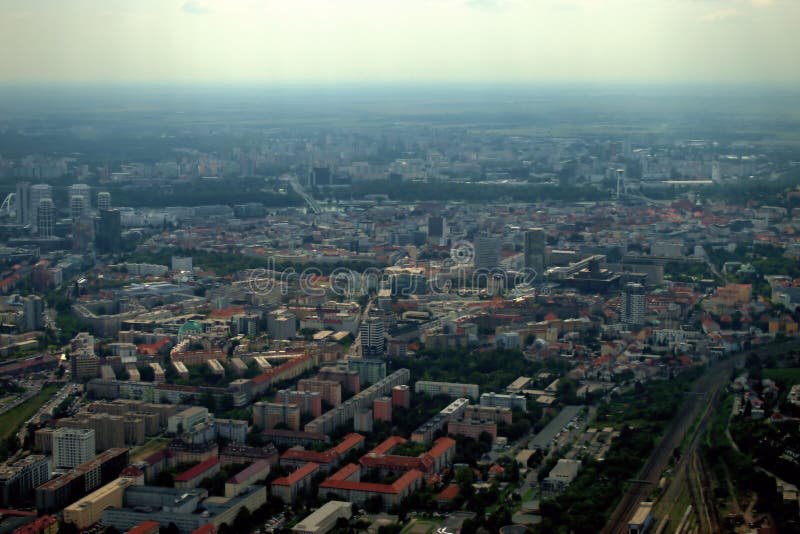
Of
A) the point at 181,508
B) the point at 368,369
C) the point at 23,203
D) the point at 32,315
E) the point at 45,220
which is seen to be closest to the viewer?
the point at 181,508

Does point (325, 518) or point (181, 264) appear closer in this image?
point (325, 518)

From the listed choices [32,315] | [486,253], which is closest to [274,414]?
[32,315]

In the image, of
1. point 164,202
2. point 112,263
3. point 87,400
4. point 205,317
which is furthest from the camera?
point 164,202

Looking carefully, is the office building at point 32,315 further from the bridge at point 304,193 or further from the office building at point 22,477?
the bridge at point 304,193

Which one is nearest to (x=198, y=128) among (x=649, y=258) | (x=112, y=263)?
(x=112, y=263)

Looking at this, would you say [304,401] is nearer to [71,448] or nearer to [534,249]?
[71,448]

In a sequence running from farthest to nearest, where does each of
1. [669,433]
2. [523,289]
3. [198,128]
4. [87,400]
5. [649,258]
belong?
Result: [198,128]
[649,258]
[523,289]
[87,400]
[669,433]

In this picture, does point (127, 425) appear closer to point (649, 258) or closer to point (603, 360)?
point (603, 360)
